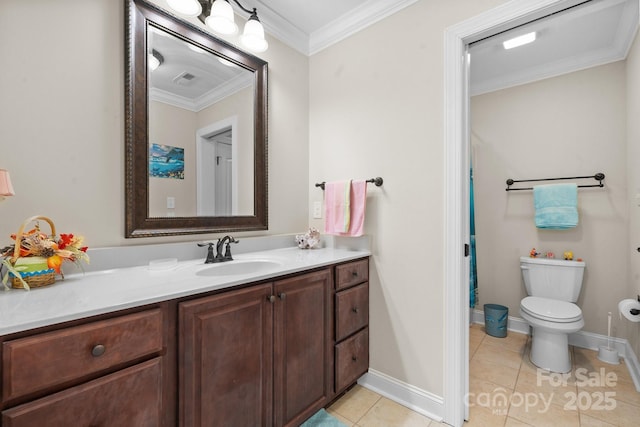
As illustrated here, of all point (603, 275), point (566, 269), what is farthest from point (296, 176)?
point (603, 275)

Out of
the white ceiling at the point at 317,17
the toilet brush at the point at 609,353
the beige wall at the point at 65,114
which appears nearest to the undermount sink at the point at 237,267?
the beige wall at the point at 65,114

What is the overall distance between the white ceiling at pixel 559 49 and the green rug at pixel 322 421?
2.21 m

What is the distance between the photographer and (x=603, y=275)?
226 centimetres

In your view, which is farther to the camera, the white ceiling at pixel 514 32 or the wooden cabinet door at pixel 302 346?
the white ceiling at pixel 514 32

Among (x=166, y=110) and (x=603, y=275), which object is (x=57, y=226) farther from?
(x=603, y=275)

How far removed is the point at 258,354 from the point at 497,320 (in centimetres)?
234

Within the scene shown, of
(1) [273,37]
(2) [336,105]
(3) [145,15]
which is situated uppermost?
(1) [273,37]

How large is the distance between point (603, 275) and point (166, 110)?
3361 mm

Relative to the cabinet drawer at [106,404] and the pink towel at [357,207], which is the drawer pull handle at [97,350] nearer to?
the cabinet drawer at [106,404]

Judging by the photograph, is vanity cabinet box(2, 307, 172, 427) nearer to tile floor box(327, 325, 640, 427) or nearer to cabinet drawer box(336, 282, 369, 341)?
cabinet drawer box(336, 282, 369, 341)

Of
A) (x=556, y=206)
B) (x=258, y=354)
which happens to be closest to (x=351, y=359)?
(x=258, y=354)

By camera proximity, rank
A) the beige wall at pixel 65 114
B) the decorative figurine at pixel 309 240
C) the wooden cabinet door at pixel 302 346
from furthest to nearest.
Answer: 1. the decorative figurine at pixel 309 240
2. the wooden cabinet door at pixel 302 346
3. the beige wall at pixel 65 114

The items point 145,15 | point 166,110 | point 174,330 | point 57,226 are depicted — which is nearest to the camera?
point 174,330

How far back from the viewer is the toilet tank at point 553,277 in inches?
89.6
